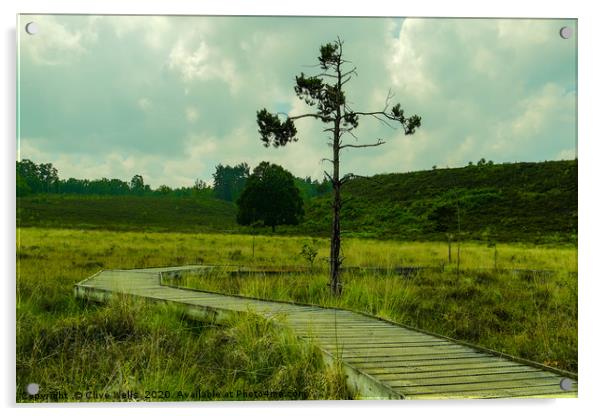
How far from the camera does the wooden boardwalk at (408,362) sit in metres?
4.37

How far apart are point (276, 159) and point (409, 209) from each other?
45.1 feet

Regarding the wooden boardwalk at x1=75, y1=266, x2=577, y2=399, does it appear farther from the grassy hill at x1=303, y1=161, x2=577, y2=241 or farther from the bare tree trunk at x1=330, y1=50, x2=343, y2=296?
the grassy hill at x1=303, y1=161, x2=577, y2=241

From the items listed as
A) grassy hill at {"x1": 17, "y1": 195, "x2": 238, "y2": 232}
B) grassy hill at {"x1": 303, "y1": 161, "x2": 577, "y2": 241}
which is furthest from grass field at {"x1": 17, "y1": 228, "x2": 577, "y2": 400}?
grassy hill at {"x1": 303, "y1": 161, "x2": 577, "y2": 241}

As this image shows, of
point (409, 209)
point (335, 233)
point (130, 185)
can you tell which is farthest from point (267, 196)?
point (409, 209)

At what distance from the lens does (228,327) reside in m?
6.36

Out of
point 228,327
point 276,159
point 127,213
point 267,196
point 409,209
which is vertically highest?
point 276,159

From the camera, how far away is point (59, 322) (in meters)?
6.45

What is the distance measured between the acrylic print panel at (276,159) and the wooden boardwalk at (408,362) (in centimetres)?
2

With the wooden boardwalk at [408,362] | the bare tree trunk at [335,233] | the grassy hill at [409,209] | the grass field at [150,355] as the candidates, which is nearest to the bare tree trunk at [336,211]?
the bare tree trunk at [335,233]

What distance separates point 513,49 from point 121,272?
27.2 ft

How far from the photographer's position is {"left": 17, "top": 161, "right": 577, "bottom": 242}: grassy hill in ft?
28.2

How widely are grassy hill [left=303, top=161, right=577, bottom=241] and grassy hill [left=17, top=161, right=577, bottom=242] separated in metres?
0.03

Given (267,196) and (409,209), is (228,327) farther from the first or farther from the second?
(409,209)

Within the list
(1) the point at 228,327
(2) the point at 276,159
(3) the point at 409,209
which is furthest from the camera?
(3) the point at 409,209
